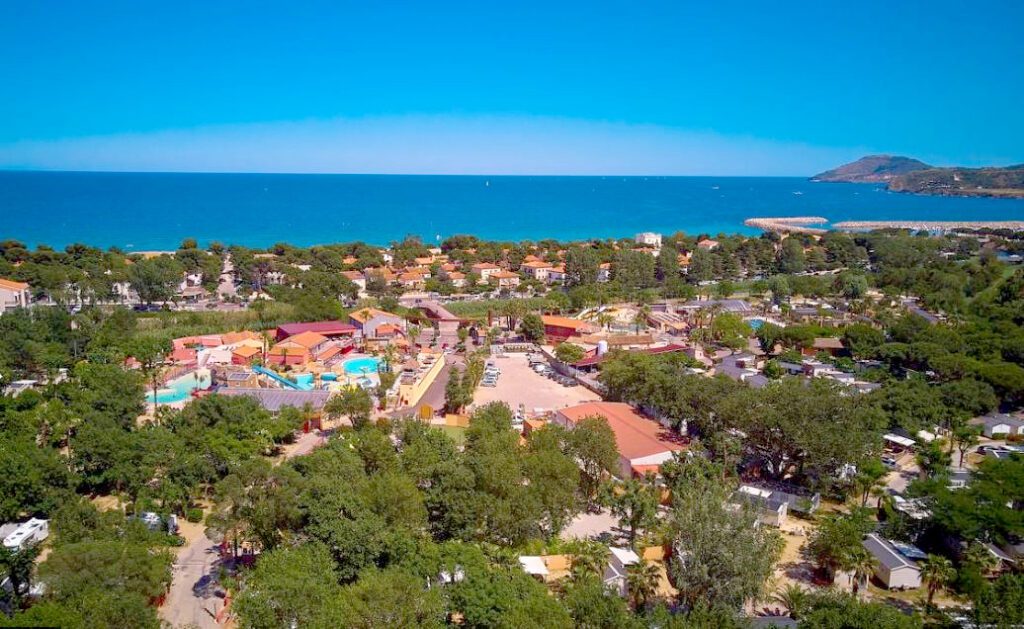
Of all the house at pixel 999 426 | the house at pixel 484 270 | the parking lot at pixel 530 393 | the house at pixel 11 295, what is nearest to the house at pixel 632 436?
the parking lot at pixel 530 393

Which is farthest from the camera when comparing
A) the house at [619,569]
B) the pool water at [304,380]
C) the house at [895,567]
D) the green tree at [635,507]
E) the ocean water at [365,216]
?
the ocean water at [365,216]

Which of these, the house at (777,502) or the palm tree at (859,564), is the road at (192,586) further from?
the palm tree at (859,564)

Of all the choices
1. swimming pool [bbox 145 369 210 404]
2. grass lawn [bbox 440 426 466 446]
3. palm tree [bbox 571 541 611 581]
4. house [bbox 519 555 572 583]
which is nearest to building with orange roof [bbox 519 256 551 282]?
swimming pool [bbox 145 369 210 404]

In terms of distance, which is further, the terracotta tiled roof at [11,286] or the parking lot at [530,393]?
the terracotta tiled roof at [11,286]

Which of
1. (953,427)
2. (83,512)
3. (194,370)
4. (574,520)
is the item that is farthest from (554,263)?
(83,512)

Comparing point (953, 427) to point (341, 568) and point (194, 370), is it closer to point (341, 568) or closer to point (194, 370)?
point (341, 568)

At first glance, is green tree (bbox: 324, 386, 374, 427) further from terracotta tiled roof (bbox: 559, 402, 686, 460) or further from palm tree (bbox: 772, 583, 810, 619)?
palm tree (bbox: 772, 583, 810, 619)

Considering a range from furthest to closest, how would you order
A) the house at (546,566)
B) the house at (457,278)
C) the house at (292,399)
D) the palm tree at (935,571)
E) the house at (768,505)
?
the house at (457,278), the house at (292,399), the house at (768,505), the house at (546,566), the palm tree at (935,571)

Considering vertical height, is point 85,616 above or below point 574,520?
above
